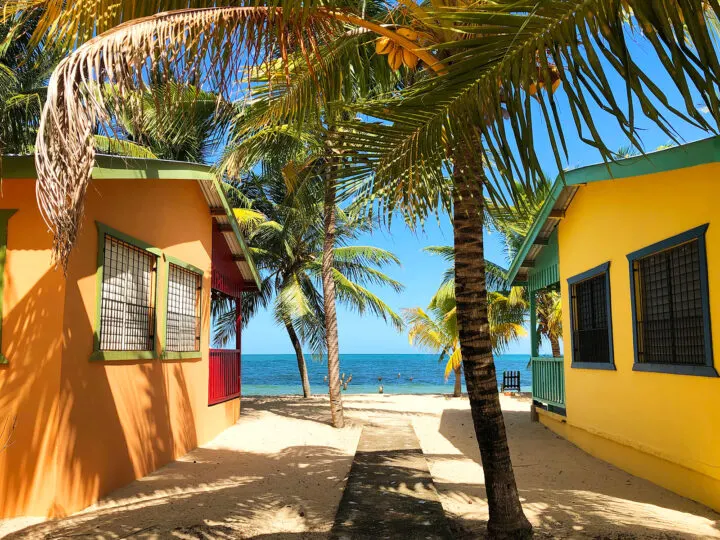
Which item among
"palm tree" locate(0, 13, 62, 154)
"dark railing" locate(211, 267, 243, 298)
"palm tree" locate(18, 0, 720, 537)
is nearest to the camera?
"palm tree" locate(18, 0, 720, 537)

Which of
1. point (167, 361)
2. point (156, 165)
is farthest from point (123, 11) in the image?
point (167, 361)

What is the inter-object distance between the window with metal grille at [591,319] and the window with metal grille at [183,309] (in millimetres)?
→ 6875

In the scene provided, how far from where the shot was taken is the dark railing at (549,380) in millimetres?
12480

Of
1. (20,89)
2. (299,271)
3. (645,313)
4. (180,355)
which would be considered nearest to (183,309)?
(180,355)

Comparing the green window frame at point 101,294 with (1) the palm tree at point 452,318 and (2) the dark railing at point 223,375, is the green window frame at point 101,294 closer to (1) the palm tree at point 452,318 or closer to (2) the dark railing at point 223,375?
(2) the dark railing at point 223,375

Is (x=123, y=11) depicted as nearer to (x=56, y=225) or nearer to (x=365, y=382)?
(x=56, y=225)

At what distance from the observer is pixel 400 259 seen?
24.6 m

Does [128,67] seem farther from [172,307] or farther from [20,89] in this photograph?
[20,89]

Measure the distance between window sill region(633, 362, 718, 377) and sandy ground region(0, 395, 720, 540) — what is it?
1373 millimetres

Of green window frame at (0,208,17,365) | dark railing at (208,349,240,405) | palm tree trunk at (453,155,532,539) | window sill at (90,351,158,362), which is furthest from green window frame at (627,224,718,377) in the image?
dark railing at (208,349,240,405)

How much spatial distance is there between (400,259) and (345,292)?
2.58 meters

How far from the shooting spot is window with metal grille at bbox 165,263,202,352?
10016 millimetres

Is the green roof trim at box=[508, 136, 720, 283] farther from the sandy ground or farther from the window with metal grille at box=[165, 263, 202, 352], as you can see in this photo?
the window with metal grille at box=[165, 263, 202, 352]

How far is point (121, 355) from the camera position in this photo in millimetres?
7777
